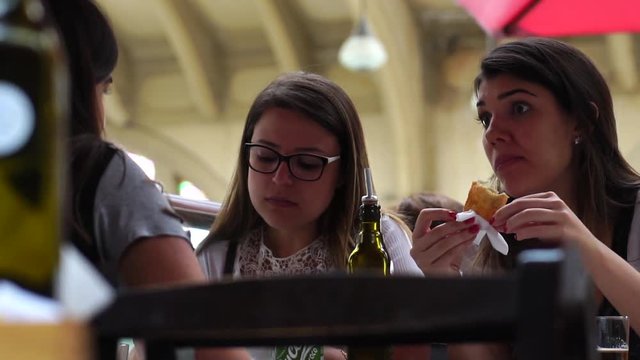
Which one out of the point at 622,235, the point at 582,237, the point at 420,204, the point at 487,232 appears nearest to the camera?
the point at 582,237

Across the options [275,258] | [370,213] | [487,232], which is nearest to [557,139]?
[487,232]

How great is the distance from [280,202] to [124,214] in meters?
0.98

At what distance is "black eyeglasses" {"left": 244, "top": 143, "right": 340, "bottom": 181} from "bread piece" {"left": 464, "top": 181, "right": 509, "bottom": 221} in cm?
33

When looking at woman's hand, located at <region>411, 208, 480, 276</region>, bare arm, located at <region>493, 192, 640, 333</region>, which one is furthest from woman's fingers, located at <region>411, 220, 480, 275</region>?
bare arm, located at <region>493, 192, 640, 333</region>

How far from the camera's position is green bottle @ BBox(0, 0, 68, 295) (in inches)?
17.5

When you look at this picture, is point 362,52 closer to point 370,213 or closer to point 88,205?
point 370,213

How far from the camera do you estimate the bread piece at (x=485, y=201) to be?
5.94ft

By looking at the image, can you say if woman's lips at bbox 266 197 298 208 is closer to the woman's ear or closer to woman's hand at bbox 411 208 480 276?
woman's hand at bbox 411 208 480 276

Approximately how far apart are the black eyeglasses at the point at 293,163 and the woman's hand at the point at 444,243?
0.32 meters

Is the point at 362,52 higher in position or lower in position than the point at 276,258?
higher

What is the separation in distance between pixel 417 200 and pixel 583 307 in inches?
127

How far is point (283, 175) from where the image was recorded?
2.02 meters

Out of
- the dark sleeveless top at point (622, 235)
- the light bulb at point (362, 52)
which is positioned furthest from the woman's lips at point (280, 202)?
the light bulb at point (362, 52)

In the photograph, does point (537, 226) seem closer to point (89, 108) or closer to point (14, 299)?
point (89, 108)
